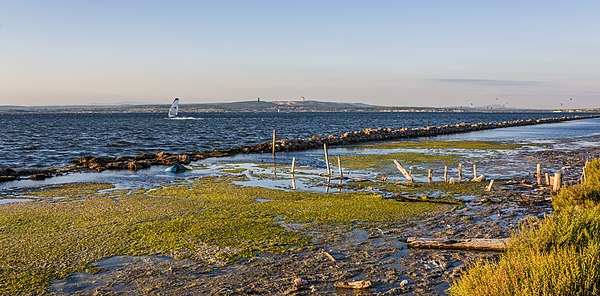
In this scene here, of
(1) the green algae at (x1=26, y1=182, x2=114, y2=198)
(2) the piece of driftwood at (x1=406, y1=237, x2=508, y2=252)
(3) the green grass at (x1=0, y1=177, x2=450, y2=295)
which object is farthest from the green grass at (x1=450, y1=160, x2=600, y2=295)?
(1) the green algae at (x1=26, y1=182, x2=114, y2=198)

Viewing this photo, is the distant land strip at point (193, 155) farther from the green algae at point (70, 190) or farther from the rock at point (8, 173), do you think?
the green algae at point (70, 190)

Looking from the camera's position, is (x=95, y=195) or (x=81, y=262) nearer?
(x=81, y=262)

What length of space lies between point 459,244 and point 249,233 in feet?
18.8

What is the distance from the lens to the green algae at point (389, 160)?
33.1 metres

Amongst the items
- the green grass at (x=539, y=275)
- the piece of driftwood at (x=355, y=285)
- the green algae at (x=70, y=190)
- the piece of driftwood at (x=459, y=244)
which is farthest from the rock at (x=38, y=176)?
the green grass at (x=539, y=275)

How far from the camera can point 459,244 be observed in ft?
42.7

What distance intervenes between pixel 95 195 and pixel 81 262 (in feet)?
34.6

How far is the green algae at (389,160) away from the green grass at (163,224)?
11686mm

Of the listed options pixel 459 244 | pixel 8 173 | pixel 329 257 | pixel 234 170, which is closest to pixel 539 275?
pixel 329 257

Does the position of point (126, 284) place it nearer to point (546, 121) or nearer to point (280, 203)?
point (280, 203)

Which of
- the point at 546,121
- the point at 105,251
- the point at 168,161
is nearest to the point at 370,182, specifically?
the point at 105,251

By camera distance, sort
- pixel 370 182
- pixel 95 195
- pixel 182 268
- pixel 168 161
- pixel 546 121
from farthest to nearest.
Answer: pixel 546 121, pixel 168 161, pixel 370 182, pixel 95 195, pixel 182 268

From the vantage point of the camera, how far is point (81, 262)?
1197 cm

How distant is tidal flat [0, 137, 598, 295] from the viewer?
10.8 metres
